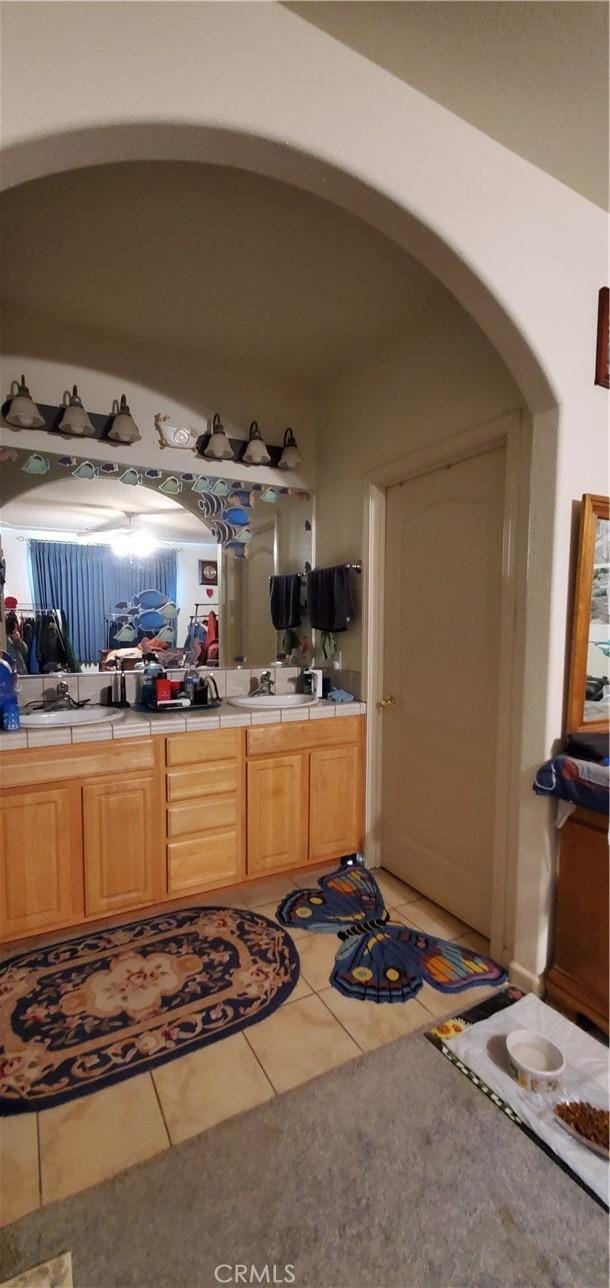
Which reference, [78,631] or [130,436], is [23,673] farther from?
[130,436]

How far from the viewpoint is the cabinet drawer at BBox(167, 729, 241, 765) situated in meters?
2.21

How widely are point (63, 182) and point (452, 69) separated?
1172 mm

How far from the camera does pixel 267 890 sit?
2.50m

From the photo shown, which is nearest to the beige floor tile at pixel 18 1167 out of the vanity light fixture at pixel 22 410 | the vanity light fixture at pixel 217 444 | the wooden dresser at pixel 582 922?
the wooden dresser at pixel 582 922

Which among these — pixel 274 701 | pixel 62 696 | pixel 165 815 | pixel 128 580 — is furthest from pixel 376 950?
pixel 128 580

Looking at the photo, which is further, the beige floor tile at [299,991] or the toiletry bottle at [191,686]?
the toiletry bottle at [191,686]

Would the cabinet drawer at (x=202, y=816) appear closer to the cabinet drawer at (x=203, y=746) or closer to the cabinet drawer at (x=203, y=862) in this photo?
the cabinet drawer at (x=203, y=862)

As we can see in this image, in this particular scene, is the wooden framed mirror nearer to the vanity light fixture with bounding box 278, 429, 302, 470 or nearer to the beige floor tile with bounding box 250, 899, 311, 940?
the beige floor tile with bounding box 250, 899, 311, 940

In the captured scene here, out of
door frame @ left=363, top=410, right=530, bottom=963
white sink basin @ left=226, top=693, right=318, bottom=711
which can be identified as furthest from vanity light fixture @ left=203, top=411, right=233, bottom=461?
white sink basin @ left=226, top=693, right=318, bottom=711

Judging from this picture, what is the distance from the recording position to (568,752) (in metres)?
1.71

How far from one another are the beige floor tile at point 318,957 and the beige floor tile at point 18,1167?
906 mm

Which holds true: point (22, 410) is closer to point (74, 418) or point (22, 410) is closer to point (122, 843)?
point (74, 418)

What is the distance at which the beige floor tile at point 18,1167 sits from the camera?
3.81 ft

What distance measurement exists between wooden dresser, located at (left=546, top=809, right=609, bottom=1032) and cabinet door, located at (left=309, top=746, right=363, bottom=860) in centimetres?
111
